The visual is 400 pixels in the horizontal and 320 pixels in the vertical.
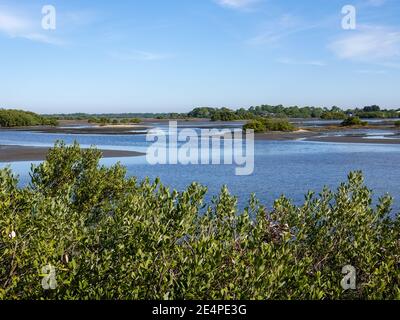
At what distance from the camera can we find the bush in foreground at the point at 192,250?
12406 mm

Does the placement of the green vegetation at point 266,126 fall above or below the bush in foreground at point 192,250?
above

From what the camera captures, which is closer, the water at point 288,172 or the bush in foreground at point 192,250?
the bush in foreground at point 192,250

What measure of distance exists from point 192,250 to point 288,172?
5247cm

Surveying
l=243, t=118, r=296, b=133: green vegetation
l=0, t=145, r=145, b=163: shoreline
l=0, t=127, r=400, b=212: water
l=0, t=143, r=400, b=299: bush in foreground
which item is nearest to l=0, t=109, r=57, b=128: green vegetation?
l=243, t=118, r=296, b=133: green vegetation

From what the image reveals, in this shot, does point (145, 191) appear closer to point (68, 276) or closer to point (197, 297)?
point (68, 276)

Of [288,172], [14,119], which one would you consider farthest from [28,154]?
[14,119]

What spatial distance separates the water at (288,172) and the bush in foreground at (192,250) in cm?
2208

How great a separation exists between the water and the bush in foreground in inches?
869

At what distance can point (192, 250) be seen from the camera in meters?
13.3

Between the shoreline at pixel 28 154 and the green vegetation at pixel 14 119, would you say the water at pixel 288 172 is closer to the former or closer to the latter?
the shoreline at pixel 28 154

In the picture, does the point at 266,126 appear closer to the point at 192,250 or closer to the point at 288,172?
the point at 288,172

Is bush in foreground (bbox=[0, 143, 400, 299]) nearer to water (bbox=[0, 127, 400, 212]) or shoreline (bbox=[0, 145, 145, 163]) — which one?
water (bbox=[0, 127, 400, 212])

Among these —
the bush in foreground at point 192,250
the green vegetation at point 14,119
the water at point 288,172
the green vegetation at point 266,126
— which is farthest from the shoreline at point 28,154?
the green vegetation at point 14,119
